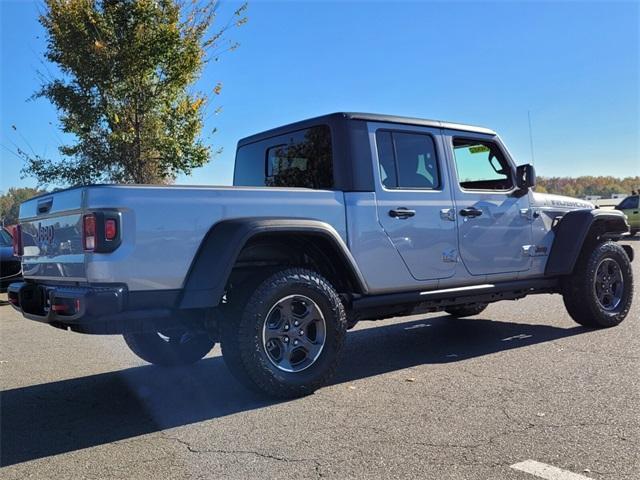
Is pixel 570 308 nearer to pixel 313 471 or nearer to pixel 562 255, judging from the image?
pixel 562 255

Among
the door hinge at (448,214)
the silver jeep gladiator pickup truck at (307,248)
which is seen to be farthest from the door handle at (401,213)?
the door hinge at (448,214)

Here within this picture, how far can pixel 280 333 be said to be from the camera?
446cm

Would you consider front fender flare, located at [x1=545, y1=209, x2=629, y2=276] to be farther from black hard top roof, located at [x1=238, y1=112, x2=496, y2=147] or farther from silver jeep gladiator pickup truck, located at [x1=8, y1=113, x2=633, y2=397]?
black hard top roof, located at [x1=238, y1=112, x2=496, y2=147]

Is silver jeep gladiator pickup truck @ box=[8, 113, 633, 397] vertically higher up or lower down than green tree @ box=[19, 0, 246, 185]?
lower down

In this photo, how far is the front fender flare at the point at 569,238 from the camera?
6.38 m

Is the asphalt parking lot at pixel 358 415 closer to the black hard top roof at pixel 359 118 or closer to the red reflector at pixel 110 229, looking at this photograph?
the red reflector at pixel 110 229

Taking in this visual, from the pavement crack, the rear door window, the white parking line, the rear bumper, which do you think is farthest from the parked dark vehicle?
the white parking line

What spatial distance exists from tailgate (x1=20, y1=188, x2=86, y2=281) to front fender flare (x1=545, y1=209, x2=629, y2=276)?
4.65m

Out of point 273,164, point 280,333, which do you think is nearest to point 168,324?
point 280,333

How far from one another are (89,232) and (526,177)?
14.2 feet

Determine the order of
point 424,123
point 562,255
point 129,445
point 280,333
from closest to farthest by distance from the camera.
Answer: point 129,445, point 280,333, point 424,123, point 562,255

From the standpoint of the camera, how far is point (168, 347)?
219 inches

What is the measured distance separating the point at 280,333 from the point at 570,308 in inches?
146

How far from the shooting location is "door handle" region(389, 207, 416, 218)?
197 inches
